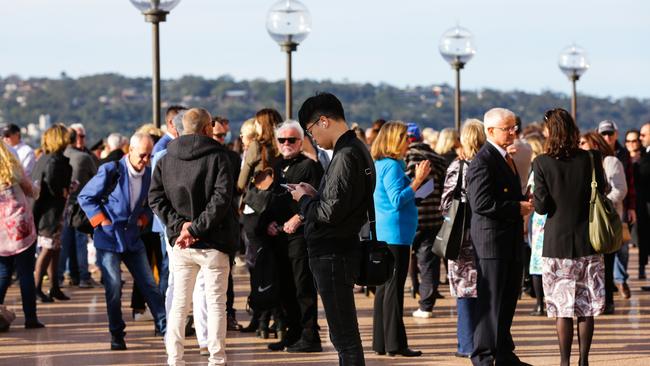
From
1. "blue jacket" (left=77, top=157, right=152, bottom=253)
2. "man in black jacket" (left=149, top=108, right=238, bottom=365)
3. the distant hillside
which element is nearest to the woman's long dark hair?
"man in black jacket" (left=149, top=108, right=238, bottom=365)

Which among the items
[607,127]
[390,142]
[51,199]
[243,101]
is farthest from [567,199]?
[243,101]

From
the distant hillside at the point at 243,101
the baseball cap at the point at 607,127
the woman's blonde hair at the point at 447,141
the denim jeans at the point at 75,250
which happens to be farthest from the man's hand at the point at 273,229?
the distant hillside at the point at 243,101

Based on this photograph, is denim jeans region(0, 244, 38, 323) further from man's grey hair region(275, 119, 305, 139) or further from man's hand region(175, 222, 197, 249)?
man's hand region(175, 222, 197, 249)

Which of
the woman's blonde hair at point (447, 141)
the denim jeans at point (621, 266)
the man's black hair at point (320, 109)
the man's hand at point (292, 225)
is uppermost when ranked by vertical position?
the man's black hair at point (320, 109)

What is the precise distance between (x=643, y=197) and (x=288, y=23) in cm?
524

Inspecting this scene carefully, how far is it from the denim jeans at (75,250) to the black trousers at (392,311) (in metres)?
6.64

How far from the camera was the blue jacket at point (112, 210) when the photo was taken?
1073 cm

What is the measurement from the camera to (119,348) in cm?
1084

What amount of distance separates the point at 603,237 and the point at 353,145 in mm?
2333

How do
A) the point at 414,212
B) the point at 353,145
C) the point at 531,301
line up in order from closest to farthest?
the point at 353,145, the point at 414,212, the point at 531,301

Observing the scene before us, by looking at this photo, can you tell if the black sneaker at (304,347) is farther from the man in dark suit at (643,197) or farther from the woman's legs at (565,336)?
the man in dark suit at (643,197)

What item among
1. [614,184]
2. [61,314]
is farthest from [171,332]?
[614,184]

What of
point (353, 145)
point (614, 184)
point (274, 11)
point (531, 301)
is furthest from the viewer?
point (274, 11)

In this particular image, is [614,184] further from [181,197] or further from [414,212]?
[181,197]
